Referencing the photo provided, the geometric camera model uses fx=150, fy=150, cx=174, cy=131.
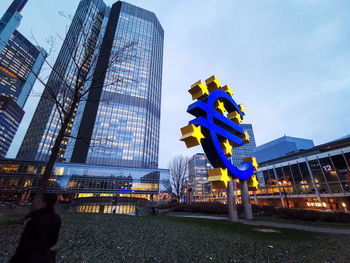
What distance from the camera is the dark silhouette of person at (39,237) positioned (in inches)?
90.6

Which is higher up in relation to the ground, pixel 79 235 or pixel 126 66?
pixel 126 66

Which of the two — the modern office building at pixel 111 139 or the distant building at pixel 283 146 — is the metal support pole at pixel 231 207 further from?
the distant building at pixel 283 146

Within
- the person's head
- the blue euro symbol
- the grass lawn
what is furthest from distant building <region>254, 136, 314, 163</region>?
the person's head

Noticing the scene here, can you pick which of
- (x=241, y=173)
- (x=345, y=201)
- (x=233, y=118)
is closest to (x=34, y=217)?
(x=241, y=173)

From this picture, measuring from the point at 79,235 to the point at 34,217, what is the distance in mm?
4032

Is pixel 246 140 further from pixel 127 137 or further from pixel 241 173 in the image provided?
pixel 127 137

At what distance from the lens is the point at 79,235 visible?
5.57m

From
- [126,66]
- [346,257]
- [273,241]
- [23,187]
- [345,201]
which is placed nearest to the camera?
[346,257]

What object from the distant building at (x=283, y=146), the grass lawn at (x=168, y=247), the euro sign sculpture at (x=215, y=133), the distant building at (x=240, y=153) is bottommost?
the grass lawn at (x=168, y=247)

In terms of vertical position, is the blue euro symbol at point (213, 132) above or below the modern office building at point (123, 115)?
below

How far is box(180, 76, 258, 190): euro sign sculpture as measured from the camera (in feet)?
32.4

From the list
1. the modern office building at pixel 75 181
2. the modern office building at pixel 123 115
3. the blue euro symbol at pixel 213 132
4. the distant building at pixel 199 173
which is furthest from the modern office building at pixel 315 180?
the distant building at pixel 199 173

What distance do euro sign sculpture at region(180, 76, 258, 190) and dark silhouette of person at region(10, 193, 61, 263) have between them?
7344 millimetres

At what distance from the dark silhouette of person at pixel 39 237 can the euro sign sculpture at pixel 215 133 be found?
734cm
